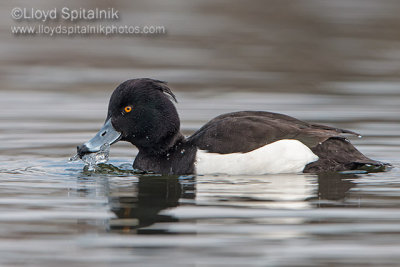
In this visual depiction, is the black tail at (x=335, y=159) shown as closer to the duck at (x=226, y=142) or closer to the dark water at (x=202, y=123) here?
the duck at (x=226, y=142)

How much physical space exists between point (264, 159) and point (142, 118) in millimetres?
1187

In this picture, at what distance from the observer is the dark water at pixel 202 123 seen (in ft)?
18.1

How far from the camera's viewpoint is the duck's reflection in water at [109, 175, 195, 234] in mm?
6031

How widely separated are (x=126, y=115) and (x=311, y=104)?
12.7ft

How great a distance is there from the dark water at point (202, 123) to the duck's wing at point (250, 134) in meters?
0.29

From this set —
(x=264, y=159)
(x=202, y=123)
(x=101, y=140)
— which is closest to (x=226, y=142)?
(x=264, y=159)

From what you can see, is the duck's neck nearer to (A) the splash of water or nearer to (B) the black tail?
(A) the splash of water

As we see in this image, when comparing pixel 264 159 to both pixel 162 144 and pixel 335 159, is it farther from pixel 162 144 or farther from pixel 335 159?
pixel 162 144

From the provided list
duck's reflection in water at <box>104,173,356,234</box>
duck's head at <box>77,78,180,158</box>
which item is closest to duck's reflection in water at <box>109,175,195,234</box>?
duck's reflection in water at <box>104,173,356,234</box>

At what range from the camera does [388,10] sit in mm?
18594

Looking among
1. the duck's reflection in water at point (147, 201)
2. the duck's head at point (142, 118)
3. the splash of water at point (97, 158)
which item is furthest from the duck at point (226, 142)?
the duck's reflection in water at point (147, 201)

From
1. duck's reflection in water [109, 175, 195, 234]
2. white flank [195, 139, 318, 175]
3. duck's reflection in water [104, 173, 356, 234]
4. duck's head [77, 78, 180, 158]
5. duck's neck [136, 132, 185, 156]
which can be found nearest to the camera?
duck's reflection in water [109, 175, 195, 234]

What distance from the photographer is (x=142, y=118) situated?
823 centimetres

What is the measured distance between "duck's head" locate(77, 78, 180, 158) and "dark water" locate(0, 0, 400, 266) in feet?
0.99
